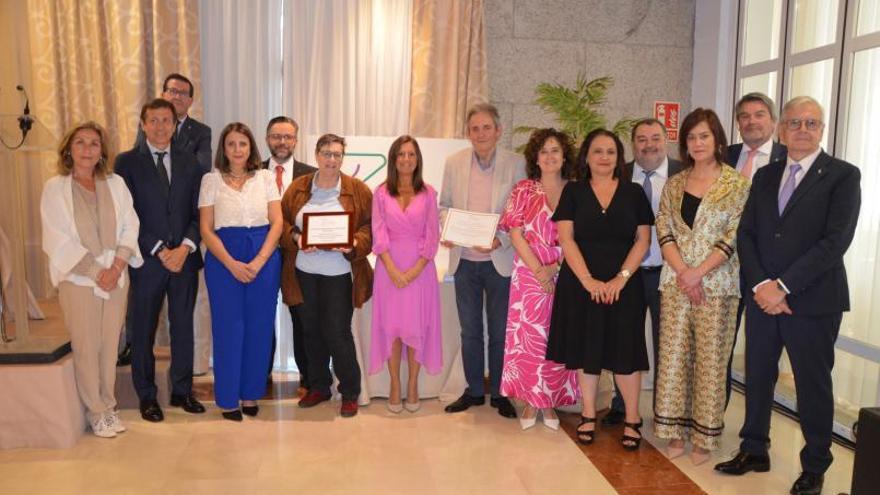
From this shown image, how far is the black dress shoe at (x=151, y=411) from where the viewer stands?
3.73m

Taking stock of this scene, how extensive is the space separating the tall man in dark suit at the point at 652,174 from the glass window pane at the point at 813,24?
145cm

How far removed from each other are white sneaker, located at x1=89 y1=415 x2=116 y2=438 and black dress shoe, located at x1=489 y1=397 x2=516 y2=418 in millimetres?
2124

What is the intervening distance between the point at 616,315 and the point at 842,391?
73.3 inches

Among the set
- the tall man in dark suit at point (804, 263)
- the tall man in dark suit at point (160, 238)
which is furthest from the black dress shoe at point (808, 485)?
the tall man in dark suit at point (160, 238)

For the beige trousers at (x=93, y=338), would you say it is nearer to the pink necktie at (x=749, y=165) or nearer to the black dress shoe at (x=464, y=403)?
the black dress shoe at (x=464, y=403)

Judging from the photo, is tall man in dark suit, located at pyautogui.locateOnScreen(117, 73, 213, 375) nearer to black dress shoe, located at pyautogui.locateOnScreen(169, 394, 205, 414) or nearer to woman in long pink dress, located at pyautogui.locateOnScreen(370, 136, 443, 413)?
black dress shoe, located at pyautogui.locateOnScreen(169, 394, 205, 414)

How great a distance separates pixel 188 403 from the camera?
389 centimetres

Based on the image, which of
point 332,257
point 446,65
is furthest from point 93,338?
point 446,65

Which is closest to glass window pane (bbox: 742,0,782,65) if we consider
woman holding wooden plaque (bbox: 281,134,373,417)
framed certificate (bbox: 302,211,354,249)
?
woman holding wooden plaque (bbox: 281,134,373,417)

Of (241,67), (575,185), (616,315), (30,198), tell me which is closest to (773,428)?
(616,315)

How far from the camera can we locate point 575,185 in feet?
11.3

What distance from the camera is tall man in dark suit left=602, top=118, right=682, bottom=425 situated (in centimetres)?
360

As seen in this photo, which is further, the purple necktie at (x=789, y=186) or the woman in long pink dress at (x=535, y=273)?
the woman in long pink dress at (x=535, y=273)

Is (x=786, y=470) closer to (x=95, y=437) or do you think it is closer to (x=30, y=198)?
(x=95, y=437)
